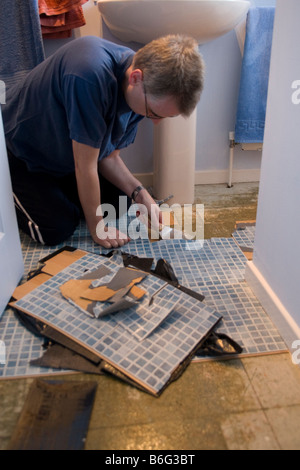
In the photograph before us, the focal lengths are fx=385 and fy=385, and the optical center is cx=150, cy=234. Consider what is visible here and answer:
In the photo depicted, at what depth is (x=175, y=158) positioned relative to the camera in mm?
1847

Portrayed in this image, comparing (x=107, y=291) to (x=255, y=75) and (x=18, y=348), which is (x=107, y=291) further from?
(x=255, y=75)

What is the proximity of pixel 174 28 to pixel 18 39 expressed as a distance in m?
0.67

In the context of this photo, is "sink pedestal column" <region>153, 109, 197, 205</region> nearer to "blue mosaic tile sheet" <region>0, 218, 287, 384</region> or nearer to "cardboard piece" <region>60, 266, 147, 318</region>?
"blue mosaic tile sheet" <region>0, 218, 287, 384</region>

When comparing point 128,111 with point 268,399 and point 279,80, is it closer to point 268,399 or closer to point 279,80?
point 279,80

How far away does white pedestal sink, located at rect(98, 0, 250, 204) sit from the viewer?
1.48 meters

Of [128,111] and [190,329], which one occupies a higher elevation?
[128,111]

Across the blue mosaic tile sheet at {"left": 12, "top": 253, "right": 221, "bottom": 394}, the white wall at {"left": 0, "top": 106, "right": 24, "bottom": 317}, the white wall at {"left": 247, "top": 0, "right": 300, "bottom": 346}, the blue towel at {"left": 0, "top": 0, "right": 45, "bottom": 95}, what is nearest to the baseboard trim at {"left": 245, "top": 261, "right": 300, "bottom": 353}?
the white wall at {"left": 247, "top": 0, "right": 300, "bottom": 346}

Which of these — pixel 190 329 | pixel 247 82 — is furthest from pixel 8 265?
pixel 247 82

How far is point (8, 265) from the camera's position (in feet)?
3.77

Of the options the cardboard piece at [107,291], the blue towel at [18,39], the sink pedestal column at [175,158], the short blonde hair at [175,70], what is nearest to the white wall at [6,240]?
the cardboard piece at [107,291]

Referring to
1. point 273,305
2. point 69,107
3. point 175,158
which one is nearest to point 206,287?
point 273,305

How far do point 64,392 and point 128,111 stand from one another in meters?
0.89

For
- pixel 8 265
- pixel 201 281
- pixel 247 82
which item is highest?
pixel 247 82
